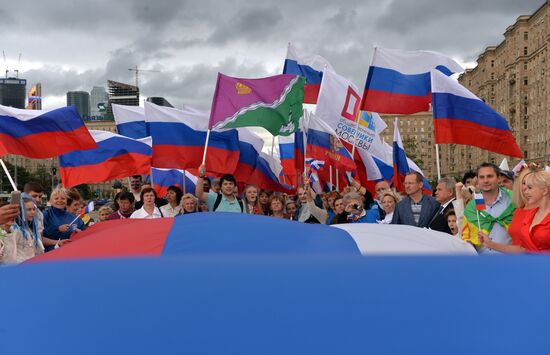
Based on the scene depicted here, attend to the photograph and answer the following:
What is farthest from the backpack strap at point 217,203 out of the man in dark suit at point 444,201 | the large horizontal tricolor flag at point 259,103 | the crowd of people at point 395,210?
the man in dark suit at point 444,201

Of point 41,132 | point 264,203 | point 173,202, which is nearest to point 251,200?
point 264,203

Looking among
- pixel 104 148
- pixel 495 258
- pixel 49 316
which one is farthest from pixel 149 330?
pixel 104 148

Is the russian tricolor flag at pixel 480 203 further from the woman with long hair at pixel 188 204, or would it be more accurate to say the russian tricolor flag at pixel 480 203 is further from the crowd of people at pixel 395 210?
the woman with long hair at pixel 188 204

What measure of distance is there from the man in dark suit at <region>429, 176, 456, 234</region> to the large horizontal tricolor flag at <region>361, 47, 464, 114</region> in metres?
4.83

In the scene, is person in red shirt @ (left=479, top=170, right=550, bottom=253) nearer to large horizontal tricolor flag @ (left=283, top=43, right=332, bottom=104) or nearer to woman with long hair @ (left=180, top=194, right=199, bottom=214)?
woman with long hair @ (left=180, top=194, right=199, bottom=214)

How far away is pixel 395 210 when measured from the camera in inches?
266

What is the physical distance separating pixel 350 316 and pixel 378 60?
420 inches

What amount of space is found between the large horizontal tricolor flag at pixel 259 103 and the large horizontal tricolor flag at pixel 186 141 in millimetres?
1416

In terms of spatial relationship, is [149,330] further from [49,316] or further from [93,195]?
[93,195]

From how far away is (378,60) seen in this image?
1208cm

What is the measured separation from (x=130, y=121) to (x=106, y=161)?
3156mm

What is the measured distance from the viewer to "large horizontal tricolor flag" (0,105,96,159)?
8.49 m

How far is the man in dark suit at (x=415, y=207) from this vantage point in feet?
21.5

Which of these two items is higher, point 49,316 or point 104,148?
point 104,148
